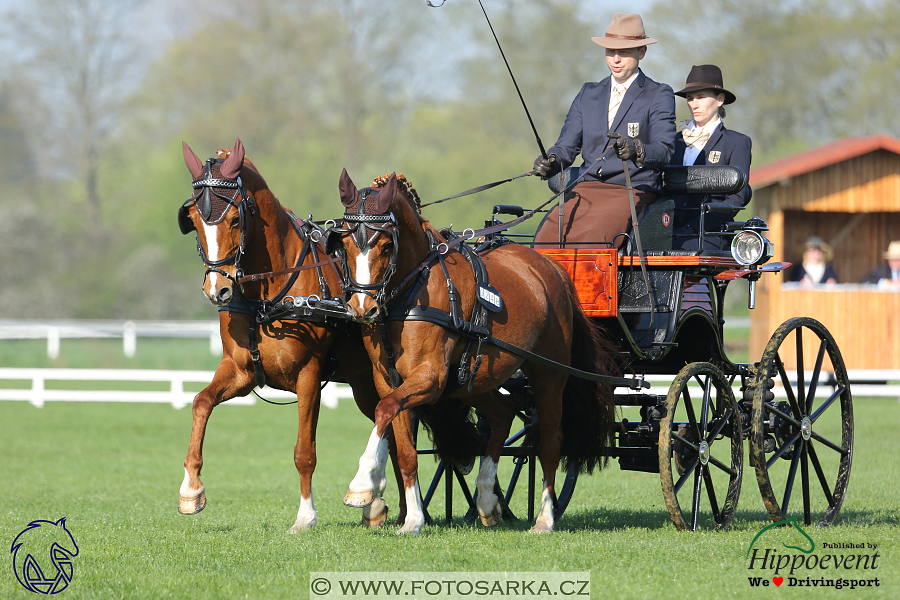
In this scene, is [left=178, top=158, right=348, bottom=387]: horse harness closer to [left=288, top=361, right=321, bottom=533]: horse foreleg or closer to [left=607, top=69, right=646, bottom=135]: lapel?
[left=288, top=361, right=321, bottom=533]: horse foreleg

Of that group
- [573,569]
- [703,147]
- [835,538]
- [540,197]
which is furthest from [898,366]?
[540,197]

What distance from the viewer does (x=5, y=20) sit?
115ft

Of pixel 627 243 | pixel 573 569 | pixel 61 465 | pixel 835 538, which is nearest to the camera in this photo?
pixel 573 569

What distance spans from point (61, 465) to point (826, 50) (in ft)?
95.0

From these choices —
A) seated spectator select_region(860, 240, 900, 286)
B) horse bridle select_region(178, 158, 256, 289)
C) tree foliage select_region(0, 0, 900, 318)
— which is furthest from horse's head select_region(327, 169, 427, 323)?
tree foliage select_region(0, 0, 900, 318)

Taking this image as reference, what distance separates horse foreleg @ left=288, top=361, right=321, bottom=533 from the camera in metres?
6.54

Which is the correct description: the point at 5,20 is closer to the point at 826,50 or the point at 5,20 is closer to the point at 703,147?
the point at 826,50

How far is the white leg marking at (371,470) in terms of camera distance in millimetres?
5781

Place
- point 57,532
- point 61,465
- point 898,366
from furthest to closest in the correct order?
1. point 898,366
2. point 61,465
3. point 57,532

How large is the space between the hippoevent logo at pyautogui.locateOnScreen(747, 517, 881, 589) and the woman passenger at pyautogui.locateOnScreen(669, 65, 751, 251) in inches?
95.8

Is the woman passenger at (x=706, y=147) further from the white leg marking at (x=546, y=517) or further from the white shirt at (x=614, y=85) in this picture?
the white leg marking at (x=546, y=517)

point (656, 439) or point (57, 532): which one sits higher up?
point (656, 439)

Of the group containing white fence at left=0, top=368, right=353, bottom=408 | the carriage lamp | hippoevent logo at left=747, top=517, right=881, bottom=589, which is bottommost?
hippoevent logo at left=747, top=517, right=881, bottom=589

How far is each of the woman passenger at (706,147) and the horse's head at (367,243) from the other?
2.69 m
